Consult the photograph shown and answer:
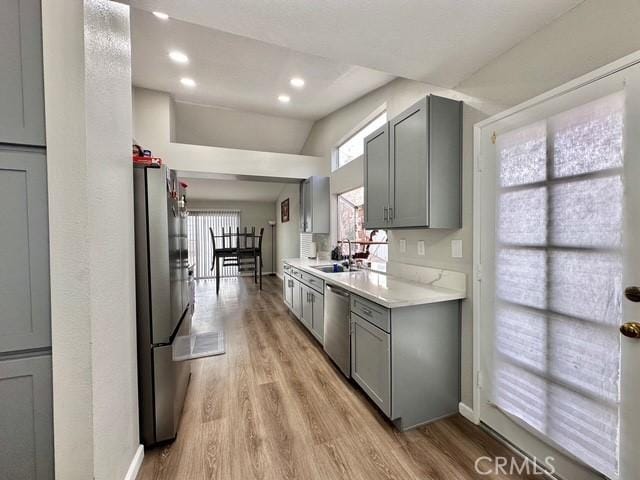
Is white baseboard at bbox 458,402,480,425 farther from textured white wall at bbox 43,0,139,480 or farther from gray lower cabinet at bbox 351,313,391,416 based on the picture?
textured white wall at bbox 43,0,139,480

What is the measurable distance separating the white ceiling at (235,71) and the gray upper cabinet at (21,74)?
174 centimetres

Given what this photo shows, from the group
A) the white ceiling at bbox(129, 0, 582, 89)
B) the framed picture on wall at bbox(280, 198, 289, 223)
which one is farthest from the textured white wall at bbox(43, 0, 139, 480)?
the framed picture on wall at bbox(280, 198, 289, 223)

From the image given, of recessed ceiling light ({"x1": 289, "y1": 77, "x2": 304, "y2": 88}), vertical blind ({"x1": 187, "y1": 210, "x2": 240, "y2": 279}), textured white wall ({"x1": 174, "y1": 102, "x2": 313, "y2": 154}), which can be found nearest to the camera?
recessed ceiling light ({"x1": 289, "y1": 77, "x2": 304, "y2": 88})

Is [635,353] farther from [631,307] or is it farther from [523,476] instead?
[523,476]

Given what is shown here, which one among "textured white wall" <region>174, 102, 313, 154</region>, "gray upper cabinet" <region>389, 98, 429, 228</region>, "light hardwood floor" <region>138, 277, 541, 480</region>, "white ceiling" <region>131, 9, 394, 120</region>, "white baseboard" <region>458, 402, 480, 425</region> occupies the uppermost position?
"textured white wall" <region>174, 102, 313, 154</region>

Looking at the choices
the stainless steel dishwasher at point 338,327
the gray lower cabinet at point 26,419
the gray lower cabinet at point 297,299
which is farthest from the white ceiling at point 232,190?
the gray lower cabinet at point 26,419

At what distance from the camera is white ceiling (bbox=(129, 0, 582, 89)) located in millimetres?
1158

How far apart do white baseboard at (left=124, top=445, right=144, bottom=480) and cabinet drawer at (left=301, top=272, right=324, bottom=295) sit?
1.78m

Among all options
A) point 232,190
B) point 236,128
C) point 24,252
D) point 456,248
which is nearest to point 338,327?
point 456,248

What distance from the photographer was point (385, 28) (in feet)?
4.23

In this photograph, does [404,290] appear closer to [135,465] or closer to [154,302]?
[154,302]

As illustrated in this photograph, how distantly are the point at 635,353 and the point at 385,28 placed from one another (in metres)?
1.80

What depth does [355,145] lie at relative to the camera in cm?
375

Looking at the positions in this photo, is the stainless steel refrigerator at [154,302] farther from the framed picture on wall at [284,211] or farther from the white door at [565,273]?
the framed picture on wall at [284,211]
